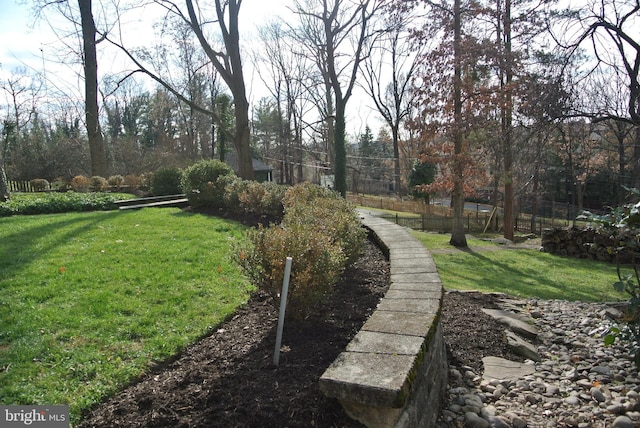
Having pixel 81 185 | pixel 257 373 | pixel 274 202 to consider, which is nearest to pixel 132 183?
pixel 81 185

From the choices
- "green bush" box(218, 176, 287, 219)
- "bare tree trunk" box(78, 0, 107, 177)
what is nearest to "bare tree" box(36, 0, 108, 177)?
"bare tree trunk" box(78, 0, 107, 177)

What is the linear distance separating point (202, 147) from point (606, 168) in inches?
1291

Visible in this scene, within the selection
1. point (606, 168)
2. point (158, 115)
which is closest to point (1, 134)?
point (158, 115)

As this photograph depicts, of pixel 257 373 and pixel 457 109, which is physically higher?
pixel 457 109

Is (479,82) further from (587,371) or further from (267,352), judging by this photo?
(267,352)

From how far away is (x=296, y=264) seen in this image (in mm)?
2682

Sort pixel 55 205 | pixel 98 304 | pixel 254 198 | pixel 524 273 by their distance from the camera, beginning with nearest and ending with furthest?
1. pixel 98 304
2. pixel 254 198
3. pixel 524 273
4. pixel 55 205

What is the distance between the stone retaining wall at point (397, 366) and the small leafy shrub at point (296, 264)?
0.44 m

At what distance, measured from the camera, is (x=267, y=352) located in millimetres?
2461

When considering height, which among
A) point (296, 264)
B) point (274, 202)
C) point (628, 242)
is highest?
point (274, 202)

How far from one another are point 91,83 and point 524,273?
16.8m

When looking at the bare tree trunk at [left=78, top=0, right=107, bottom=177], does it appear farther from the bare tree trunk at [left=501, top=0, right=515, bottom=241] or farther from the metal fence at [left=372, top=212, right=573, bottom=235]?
the bare tree trunk at [left=501, top=0, right=515, bottom=241]

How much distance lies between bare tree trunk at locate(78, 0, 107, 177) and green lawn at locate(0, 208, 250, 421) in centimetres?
1171

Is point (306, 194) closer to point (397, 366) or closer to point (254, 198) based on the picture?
point (254, 198)
